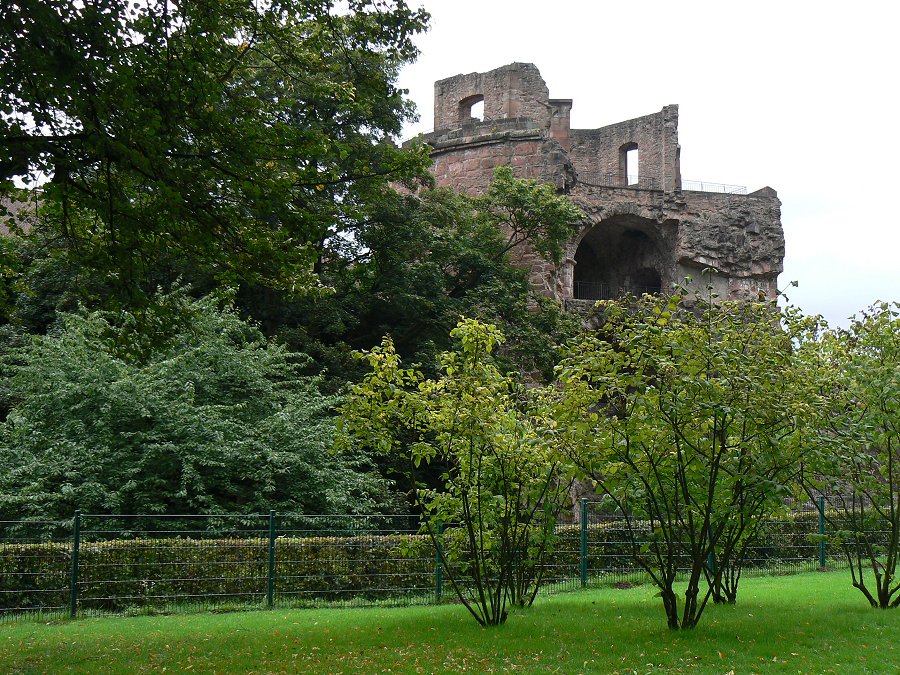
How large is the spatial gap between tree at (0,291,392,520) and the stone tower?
13602mm

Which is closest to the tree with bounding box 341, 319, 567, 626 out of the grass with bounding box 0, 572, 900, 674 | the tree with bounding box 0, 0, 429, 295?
the grass with bounding box 0, 572, 900, 674

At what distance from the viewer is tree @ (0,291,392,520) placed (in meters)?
14.9

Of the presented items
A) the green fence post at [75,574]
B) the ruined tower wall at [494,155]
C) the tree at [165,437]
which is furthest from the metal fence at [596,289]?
the green fence post at [75,574]

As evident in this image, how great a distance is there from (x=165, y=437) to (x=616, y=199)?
2173 centimetres

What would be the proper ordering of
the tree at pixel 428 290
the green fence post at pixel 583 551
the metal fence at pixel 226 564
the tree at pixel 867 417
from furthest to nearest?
the tree at pixel 428 290 → the green fence post at pixel 583 551 → the metal fence at pixel 226 564 → the tree at pixel 867 417

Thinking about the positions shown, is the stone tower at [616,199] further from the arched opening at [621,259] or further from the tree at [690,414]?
the tree at [690,414]

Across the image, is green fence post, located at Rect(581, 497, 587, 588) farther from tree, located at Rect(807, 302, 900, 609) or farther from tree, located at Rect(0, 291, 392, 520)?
tree, located at Rect(807, 302, 900, 609)

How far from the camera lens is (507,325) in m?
23.2

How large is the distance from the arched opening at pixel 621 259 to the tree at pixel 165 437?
1998 centimetres

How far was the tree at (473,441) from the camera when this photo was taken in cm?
986

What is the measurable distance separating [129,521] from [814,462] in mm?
10924

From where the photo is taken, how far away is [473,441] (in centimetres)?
991

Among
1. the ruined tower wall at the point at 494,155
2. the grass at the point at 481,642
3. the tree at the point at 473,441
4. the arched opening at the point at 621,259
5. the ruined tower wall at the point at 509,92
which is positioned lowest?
the grass at the point at 481,642

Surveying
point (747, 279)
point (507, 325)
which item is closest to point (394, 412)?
point (507, 325)
